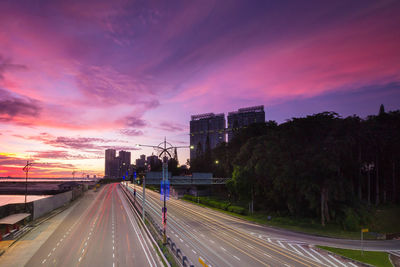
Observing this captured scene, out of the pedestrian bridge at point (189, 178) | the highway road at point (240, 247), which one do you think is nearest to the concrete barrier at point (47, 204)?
the pedestrian bridge at point (189, 178)

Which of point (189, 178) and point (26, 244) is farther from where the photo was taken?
point (189, 178)

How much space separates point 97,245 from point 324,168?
3831 cm

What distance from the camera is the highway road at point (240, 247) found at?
27.0 m

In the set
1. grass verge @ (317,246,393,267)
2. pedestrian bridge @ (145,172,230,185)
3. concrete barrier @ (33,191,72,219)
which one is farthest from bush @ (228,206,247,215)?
concrete barrier @ (33,191,72,219)

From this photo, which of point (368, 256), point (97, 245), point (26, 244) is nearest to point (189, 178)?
point (97, 245)

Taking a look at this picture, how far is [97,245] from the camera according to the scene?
3166cm

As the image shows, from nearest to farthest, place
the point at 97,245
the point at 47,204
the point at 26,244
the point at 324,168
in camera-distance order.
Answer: the point at 97,245, the point at 26,244, the point at 324,168, the point at 47,204

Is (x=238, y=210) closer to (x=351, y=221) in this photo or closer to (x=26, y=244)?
(x=351, y=221)

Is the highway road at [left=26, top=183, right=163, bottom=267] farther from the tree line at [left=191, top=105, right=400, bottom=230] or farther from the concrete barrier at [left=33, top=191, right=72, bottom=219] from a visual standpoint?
the tree line at [left=191, top=105, right=400, bottom=230]

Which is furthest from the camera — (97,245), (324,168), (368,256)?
(324,168)

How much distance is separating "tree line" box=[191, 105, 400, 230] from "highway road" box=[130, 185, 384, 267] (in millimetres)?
12516

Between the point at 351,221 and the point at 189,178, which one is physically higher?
the point at 189,178

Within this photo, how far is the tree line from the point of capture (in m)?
47.0

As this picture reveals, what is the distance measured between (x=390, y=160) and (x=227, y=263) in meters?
55.3
